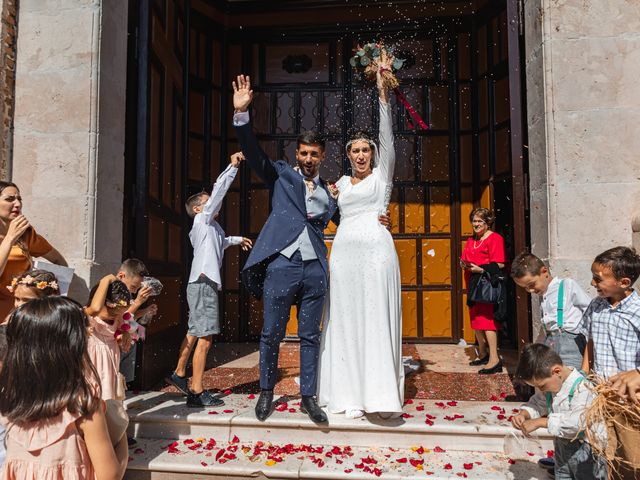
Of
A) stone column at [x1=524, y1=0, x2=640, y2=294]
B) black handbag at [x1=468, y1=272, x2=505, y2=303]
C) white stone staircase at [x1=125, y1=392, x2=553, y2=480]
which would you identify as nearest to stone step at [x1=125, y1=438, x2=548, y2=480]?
white stone staircase at [x1=125, y1=392, x2=553, y2=480]

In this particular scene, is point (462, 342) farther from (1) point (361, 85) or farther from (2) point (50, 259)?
(2) point (50, 259)

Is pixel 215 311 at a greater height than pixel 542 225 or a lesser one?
lesser

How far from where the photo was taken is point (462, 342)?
271 inches

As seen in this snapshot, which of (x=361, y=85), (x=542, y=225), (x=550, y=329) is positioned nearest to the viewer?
(x=550, y=329)

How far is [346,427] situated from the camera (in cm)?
349

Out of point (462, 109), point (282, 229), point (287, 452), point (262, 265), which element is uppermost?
point (462, 109)

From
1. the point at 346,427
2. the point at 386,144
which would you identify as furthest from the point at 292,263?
the point at 346,427

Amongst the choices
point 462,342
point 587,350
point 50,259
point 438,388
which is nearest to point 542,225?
point 587,350

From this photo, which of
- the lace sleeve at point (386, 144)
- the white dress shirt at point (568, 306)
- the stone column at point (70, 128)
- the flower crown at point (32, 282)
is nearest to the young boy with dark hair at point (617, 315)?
the white dress shirt at point (568, 306)

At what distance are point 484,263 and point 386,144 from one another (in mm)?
2389

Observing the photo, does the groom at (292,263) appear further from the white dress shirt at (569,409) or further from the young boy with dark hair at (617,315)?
the young boy with dark hair at (617,315)

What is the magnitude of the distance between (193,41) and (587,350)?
6164mm

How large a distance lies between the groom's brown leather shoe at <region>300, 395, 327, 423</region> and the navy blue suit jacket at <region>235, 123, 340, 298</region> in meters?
0.89

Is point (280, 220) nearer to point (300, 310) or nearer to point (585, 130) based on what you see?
point (300, 310)
